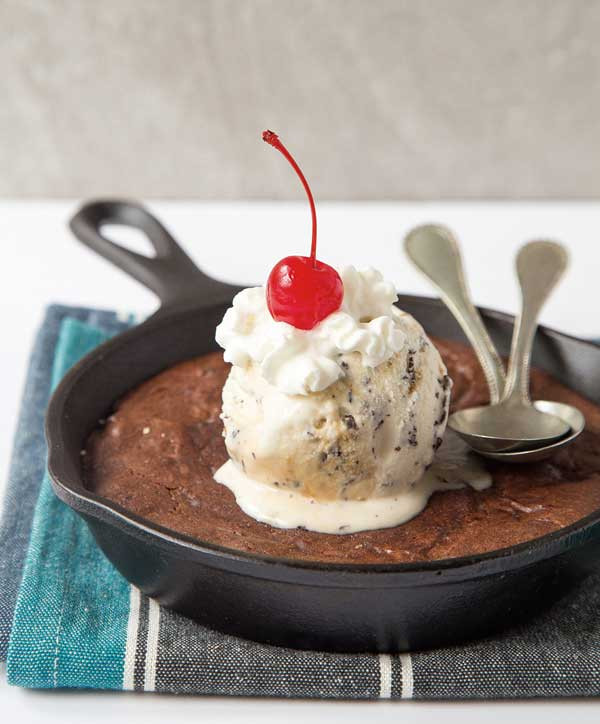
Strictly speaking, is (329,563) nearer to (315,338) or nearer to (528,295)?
(315,338)

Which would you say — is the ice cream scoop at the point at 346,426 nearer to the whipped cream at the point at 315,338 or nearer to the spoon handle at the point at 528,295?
the whipped cream at the point at 315,338

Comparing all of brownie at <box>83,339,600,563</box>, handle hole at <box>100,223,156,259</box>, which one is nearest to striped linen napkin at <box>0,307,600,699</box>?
brownie at <box>83,339,600,563</box>

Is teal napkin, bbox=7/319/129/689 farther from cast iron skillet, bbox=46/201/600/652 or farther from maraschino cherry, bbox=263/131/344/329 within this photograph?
maraschino cherry, bbox=263/131/344/329

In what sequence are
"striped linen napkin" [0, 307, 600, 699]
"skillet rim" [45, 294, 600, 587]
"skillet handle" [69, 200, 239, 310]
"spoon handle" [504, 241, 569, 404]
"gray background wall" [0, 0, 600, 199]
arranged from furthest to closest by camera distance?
"gray background wall" [0, 0, 600, 199], "skillet handle" [69, 200, 239, 310], "spoon handle" [504, 241, 569, 404], "striped linen napkin" [0, 307, 600, 699], "skillet rim" [45, 294, 600, 587]

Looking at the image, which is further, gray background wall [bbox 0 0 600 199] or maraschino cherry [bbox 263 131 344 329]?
gray background wall [bbox 0 0 600 199]

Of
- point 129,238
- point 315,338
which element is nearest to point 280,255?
point 129,238

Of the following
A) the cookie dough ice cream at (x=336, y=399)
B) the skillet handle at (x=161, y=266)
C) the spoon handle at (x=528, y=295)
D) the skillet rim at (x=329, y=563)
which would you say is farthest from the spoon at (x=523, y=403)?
the skillet handle at (x=161, y=266)

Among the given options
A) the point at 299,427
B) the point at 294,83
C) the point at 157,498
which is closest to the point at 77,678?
the point at 157,498
